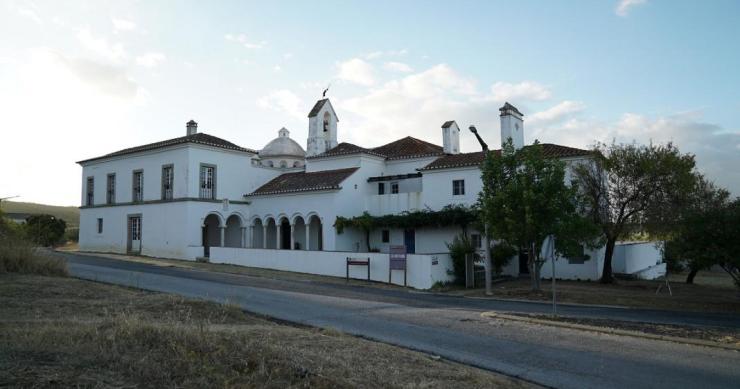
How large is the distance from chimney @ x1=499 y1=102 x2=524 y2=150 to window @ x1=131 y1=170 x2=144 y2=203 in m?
25.0

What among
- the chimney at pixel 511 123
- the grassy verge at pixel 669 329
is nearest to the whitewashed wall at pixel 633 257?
the chimney at pixel 511 123

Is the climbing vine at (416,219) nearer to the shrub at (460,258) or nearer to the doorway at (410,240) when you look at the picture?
the doorway at (410,240)

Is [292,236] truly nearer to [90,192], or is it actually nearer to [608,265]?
[90,192]

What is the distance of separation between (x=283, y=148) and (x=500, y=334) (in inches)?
1615

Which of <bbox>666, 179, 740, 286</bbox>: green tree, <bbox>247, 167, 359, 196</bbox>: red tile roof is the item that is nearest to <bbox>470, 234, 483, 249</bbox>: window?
<bbox>247, 167, 359, 196</bbox>: red tile roof

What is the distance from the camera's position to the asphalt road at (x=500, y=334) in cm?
849

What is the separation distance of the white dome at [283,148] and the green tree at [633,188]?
1128 inches

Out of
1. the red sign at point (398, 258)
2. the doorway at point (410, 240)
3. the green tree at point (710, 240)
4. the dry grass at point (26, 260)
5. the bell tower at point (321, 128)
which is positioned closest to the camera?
the green tree at point (710, 240)

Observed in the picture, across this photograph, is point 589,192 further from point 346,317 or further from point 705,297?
point 346,317

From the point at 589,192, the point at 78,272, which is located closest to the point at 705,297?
the point at 589,192

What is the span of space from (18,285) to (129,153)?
88.8ft

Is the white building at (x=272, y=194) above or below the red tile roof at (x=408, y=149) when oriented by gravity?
below

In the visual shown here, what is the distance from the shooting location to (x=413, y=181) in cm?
3672

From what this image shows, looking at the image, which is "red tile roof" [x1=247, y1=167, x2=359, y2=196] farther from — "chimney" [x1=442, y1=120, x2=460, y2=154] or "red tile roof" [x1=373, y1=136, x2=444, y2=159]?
"chimney" [x1=442, y1=120, x2=460, y2=154]
